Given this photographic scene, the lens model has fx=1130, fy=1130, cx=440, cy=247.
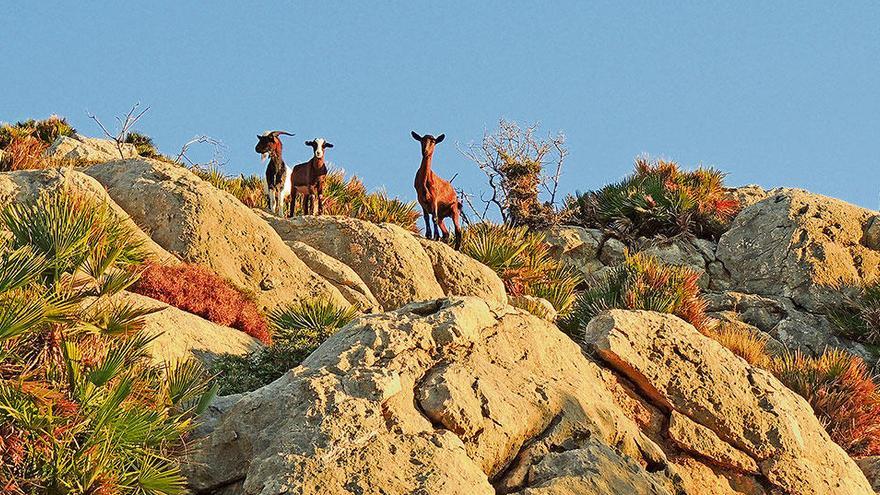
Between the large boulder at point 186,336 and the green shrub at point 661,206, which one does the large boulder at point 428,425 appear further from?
the green shrub at point 661,206

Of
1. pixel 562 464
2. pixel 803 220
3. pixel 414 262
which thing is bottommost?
pixel 562 464

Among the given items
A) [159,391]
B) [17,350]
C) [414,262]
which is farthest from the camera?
[414,262]

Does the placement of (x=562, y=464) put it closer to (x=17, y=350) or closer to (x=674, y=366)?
(x=674, y=366)

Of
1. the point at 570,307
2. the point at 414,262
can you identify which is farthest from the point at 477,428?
the point at 570,307

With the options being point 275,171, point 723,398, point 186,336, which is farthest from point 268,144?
point 723,398

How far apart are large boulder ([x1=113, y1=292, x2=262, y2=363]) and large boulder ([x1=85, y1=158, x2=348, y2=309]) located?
213cm

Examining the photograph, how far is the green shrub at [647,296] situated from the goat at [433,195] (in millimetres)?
2823

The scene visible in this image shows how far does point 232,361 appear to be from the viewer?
1263cm

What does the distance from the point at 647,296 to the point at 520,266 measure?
3.18 metres

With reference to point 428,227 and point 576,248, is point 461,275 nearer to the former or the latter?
point 428,227

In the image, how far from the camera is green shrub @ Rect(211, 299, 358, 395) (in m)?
12.0

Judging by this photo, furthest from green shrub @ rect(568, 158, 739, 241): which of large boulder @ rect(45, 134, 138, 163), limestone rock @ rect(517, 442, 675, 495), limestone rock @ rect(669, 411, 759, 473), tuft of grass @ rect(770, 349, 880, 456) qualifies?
limestone rock @ rect(517, 442, 675, 495)

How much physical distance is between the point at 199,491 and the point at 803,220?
18.7m

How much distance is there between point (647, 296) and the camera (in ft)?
62.1
